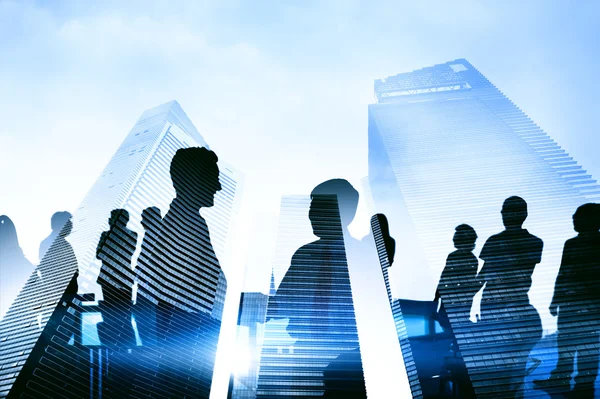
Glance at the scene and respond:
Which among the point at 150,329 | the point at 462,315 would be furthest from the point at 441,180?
the point at 150,329

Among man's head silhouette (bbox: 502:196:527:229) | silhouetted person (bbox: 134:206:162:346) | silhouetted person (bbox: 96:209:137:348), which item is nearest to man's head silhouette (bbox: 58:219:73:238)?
→ silhouetted person (bbox: 96:209:137:348)

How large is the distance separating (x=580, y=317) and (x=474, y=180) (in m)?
36.5

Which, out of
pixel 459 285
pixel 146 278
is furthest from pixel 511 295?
pixel 146 278

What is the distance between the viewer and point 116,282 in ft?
277

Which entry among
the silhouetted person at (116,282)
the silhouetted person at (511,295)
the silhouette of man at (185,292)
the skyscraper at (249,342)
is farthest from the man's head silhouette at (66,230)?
the silhouetted person at (511,295)

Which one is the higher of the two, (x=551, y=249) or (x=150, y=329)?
(x=551, y=249)

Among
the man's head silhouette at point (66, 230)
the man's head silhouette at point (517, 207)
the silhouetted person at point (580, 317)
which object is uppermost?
the man's head silhouette at point (66, 230)

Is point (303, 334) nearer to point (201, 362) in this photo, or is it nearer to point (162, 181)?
point (201, 362)

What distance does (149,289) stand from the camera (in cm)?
8962

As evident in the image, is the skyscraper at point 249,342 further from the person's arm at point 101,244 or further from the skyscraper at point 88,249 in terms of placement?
the person's arm at point 101,244

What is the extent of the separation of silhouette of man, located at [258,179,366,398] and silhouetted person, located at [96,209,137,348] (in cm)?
3291

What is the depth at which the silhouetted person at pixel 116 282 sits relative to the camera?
7631 centimetres

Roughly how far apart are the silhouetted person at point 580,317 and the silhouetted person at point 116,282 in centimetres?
8111

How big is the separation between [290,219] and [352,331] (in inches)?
1573
